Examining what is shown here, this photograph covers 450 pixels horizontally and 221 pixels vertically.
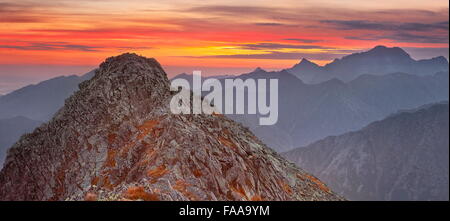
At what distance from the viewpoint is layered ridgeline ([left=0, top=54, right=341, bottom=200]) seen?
78.1 meters

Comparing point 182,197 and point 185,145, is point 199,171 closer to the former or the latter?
point 185,145

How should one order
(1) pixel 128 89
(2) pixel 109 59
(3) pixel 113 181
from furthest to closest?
1. (2) pixel 109 59
2. (1) pixel 128 89
3. (3) pixel 113 181

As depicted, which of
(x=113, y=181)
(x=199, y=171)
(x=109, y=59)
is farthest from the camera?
(x=109, y=59)

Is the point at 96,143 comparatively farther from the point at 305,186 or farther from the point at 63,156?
the point at 305,186

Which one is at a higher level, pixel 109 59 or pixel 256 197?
pixel 109 59

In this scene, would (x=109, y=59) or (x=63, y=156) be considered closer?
(x=63, y=156)

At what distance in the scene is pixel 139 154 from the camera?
86688 millimetres

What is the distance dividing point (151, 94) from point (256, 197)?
30254mm

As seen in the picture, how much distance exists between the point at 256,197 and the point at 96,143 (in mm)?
30775

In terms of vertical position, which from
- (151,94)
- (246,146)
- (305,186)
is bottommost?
(305,186)

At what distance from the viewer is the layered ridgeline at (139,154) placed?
7806cm
